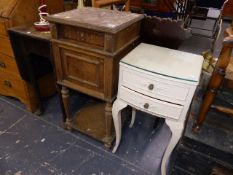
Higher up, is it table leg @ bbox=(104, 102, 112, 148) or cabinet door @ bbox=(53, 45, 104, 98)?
cabinet door @ bbox=(53, 45, 104, 98)

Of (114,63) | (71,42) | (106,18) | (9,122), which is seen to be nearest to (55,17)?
(71,42)

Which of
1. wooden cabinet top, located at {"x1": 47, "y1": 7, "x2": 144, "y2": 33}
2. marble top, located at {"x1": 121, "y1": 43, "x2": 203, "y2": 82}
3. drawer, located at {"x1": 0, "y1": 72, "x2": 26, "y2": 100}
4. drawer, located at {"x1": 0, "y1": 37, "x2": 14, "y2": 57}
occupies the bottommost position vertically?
drawer, located at {"x1": 0, "y1": 72, "x2": 26, "y2": 100}

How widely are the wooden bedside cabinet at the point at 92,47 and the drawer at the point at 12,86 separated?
494mm

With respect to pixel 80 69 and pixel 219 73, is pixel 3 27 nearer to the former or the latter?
pixel 80 69

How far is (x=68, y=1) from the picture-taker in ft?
5.96

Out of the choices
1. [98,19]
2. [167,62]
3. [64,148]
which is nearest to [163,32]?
[167,62]

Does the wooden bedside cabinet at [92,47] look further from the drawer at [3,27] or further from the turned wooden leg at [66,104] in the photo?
the drawer at [3,27]

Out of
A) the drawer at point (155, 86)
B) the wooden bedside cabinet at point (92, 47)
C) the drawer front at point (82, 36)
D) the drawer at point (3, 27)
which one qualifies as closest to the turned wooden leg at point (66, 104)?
the wooden bedside cabinet at point (92, 47)

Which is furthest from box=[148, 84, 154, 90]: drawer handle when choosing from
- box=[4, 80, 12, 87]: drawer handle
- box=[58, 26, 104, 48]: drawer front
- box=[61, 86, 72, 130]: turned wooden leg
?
box=[4, 80, 12, 87]: drawer handle

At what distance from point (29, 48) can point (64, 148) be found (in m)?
0.74

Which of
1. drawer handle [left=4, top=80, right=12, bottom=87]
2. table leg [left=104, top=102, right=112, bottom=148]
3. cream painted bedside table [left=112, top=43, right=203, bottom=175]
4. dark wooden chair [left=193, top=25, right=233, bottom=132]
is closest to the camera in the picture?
dark wooden chair [left=193, top=25, right=233, bottom=132]

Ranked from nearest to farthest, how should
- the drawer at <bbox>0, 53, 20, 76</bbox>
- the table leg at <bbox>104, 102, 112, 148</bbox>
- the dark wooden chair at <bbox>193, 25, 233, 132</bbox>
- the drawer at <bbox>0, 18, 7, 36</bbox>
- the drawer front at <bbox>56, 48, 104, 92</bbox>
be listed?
the dark wooden chair at <bbox>193, 25, 233, 132</bbox>, the drawer front at <bbox>56, 48, 104, 92</bbox>, the table leg at <bbox>104, 102, 112, 148</bbox>, the drawer at <bbox>0, 18, 7, 36</bbox>, the drawer at <bbox>0, 53, 20, 76</bbox>

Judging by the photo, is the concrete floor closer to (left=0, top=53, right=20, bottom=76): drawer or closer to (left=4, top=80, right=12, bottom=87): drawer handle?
(left=4, top=80, right=12, bottom=87): drawer handle

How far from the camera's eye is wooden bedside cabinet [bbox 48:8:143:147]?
952 mm
